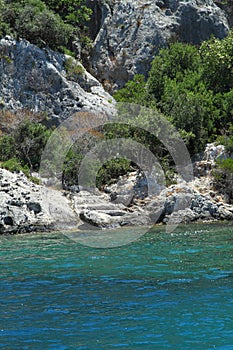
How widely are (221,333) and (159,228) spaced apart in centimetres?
1729

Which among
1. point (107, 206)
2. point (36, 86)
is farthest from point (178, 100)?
point (36, 86)

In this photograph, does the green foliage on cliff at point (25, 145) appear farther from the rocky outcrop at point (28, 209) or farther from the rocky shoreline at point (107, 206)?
the rocky outcrop at point (28, 209)

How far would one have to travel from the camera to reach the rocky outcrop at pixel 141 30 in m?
46.3

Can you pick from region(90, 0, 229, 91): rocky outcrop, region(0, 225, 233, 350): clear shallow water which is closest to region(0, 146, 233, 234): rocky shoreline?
region(0, 225, 233, 350): clear shallow water

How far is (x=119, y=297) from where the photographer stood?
10539mm

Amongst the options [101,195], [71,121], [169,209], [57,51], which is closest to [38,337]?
[169,209]

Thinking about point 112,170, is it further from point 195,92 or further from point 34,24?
point 34,24

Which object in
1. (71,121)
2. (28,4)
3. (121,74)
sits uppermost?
(28,4)

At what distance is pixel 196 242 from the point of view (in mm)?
19328

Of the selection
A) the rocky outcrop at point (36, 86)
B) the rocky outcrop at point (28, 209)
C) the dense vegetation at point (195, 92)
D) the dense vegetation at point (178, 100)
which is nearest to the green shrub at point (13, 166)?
the rocky outcrop at point (28, 209)

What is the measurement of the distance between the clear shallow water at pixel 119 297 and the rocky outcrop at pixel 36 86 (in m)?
21.1

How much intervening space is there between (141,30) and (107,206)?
81.9ft

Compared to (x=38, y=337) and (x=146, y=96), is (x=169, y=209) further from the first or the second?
(x=38, y=337)

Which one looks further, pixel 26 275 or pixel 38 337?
pixel 26 275
